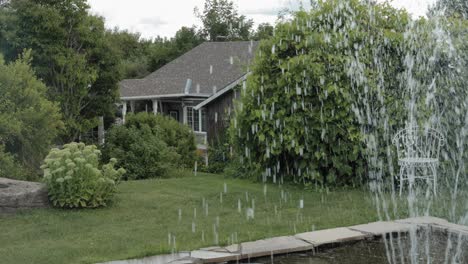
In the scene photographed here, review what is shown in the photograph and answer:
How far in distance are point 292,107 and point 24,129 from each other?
202 inches

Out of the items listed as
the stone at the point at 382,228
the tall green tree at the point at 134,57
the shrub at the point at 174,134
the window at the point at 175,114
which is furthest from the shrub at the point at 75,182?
the tall green tree at the point at 134,57

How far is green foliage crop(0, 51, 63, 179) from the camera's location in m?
10.1

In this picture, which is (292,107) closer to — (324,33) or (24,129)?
(324,33)

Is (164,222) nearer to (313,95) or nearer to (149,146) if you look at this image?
(313,95)

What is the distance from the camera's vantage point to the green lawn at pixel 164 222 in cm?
559

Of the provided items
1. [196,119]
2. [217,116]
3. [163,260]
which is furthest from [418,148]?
[196,119]

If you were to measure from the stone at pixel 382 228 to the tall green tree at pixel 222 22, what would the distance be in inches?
1328

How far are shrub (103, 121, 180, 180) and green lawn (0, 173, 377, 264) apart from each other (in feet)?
13.9

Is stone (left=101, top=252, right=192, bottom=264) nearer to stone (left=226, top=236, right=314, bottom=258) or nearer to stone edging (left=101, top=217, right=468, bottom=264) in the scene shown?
stone edging (left=101, top=217, right=468, bottom=264)

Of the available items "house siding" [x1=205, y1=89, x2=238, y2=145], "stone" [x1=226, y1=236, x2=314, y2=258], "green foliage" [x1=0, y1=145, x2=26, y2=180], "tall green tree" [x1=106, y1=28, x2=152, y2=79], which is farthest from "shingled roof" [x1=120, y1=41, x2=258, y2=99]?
"stone" [x1=226, y1=236, x2=314, y2=258]

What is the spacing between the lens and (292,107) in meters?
9.58

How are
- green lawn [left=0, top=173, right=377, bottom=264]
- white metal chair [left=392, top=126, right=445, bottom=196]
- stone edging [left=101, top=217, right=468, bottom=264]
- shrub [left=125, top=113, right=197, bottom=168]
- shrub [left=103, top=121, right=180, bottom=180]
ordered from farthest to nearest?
shrub [left=125, top=113, right=197, bottom=168], shrub [left=103, top=121, right=180, bottom=180], white metal chair [left=392, top=126, right=445, bottom=196], green lawn [left=0, top=173, right=377, bottom=264], stone edging [left=101, top=217, right=468, bottom=264]

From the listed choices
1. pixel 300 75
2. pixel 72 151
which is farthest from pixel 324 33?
pixel 72 151

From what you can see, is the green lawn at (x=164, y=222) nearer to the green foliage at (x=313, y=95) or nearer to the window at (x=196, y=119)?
the green foliage at (x=313, y=95)
